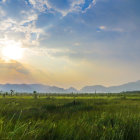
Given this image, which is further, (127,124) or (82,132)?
(127,124)

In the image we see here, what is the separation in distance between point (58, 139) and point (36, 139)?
0.45m

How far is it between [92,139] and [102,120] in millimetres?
2422

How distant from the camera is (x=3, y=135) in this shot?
2141 mm

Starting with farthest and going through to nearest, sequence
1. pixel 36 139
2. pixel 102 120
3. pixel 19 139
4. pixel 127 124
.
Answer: pixel 102 120 → pixel 127 124 → pixel 36 139 → pixel 19 139

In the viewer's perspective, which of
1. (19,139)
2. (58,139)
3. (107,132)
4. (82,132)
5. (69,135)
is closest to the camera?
(19,139)

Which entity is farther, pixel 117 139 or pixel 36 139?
pixel 117 139

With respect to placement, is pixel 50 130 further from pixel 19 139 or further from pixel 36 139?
pixel 19 139

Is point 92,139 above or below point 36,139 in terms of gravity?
below

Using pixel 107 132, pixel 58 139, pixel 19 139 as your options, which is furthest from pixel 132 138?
pixel 19 139

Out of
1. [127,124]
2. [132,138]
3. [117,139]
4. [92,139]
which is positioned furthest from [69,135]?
[127,124]

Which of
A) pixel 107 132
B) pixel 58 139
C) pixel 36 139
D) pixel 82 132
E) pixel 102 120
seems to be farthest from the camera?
pixel 102 120

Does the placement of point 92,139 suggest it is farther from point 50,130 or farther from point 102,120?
point 102,120

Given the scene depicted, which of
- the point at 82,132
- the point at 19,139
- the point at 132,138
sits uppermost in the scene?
the point at 19,139

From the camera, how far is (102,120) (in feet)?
17.5
